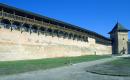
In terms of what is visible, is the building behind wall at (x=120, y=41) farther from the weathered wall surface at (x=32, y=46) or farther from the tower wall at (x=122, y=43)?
the weathered wall surface at (x=32, y=46)

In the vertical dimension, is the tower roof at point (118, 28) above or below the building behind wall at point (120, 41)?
above

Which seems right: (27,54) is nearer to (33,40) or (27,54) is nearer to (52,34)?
(33,40)

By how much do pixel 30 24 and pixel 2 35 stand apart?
203 inches

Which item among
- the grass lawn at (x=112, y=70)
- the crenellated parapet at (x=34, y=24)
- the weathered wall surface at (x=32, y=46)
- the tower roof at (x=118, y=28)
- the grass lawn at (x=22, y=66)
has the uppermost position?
the tower roof at (x=118, y=28)

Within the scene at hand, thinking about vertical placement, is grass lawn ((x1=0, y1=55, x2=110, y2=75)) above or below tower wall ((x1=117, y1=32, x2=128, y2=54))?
below

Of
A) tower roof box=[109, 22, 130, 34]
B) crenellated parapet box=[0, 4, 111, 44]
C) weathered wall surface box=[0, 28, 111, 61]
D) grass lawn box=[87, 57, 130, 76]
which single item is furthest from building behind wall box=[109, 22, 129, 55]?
grass lawn box=[87, 57, 130, 76]

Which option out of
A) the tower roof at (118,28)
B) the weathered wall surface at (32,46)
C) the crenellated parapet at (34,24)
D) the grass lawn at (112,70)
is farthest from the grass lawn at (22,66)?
the tower roof at (118,28)

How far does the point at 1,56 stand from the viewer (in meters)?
22.8

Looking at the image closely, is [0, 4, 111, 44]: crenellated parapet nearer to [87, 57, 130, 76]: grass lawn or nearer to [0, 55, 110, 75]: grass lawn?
[0, 55, 110, 75]: grass lawn

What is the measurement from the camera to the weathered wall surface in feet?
77.3

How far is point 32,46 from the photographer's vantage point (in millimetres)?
28266

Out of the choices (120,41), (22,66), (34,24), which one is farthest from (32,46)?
(120,41)

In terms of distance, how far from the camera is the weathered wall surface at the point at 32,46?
2356 cm

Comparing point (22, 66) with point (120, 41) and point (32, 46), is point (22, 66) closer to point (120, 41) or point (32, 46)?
point (32, 46)
